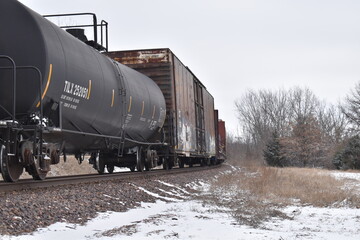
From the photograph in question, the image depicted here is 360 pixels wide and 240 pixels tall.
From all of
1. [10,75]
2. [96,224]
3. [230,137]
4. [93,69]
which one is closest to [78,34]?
[93,69]

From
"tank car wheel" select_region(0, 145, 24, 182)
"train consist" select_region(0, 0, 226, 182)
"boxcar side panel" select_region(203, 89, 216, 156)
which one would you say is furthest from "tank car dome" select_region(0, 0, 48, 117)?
"boxcar side panel" select_region(203, 89, 216, 156)

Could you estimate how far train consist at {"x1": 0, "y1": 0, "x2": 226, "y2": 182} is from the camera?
26.9ft

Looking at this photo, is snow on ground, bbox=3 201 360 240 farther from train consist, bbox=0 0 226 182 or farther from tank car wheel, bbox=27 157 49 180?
train consist, bbox=0 0 226 182

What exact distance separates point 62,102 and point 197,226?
443 cm

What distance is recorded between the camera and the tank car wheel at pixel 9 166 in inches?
312

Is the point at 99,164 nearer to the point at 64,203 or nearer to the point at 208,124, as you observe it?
the point at 64,203

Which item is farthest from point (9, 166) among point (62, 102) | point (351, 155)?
point (351, 155)

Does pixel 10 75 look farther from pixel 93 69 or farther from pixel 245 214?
pixel 245 214

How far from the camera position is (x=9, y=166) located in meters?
8.18

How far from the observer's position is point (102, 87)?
418 inches

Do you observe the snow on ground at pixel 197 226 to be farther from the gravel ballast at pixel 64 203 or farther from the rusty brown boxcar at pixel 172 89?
the rusty brown boxcar at pixel 172 89

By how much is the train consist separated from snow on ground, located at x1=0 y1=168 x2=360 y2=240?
2520mm

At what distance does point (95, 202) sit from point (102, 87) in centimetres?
395

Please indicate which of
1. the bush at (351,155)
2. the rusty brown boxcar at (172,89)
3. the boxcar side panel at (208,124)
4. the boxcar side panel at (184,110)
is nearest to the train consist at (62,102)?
the rusty brown boxcar at (172,89)
